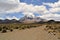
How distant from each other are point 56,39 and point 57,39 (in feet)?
0.42

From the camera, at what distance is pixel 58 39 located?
20.9 meters

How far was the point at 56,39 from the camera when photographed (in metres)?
20.7

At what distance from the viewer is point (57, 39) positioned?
67.9 ft

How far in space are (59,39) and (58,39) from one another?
0.46ft

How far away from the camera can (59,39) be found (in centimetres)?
2081

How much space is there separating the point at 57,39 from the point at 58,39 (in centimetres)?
26

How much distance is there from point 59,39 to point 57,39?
281mm
